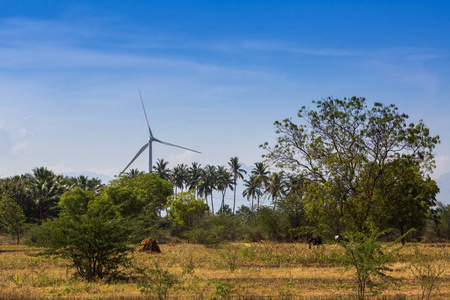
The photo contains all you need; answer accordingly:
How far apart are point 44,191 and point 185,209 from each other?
21728 millimetres

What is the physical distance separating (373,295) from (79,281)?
1054 cm

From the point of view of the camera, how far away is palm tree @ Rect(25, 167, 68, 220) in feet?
211

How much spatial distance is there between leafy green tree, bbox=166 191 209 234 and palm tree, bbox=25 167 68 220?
55.3 feet

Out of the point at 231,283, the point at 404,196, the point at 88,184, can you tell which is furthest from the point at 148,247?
the point at 88,184

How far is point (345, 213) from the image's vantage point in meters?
30.5

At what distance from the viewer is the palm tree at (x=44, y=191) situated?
211ft

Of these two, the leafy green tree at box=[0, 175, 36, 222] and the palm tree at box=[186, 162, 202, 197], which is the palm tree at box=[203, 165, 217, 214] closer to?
the palm tree at box=[186, 162, 202, 197]

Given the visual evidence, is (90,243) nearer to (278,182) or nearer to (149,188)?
(278,182)

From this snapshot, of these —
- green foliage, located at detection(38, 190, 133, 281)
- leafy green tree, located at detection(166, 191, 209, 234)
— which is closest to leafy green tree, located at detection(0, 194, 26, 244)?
leafy green tree, located at detection(166, 191, 209, 234)

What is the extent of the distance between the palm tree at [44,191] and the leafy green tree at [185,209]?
1685cm

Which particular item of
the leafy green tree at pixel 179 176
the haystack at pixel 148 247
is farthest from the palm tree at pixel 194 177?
the haystack at pixel 148 247

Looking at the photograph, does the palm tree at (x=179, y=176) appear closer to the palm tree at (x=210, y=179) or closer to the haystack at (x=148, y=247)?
the palm tree at (x=210, y=179)

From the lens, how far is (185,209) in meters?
59.9

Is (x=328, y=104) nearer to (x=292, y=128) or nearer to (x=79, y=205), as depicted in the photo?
(x=292, y=128)
